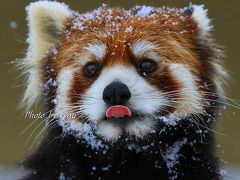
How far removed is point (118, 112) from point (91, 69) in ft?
0.83

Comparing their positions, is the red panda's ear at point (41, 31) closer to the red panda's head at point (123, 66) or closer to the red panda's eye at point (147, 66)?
the red panda's head at point (123, 66)

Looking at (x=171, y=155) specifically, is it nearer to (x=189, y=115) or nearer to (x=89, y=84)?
(x=189, y=115)

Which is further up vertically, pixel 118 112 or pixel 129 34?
pixel 129 34

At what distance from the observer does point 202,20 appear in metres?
2.44

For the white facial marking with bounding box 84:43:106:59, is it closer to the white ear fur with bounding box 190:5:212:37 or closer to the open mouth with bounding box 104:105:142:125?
the open mouth with bounding box 104:105:142:125

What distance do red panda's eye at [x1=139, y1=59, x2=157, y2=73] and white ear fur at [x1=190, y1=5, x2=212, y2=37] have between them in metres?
0.30

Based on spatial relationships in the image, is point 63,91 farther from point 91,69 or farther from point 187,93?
point 187,93

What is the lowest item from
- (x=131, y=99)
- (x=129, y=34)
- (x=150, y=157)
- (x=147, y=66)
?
(x=150, y=157)

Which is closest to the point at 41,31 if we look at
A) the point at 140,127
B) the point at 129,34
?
the point at 129,34

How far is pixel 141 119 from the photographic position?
2145 millimetres

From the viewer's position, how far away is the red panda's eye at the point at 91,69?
226cm

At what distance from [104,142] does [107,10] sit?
23.5 inches

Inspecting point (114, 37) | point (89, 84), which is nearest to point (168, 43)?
point (114, 37)

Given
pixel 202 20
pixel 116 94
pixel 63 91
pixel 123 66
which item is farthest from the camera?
pixel 202 20
